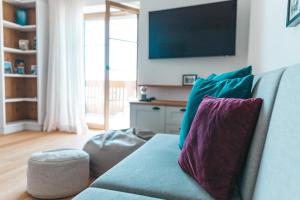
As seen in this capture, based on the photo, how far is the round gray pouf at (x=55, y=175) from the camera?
1661 millimetres

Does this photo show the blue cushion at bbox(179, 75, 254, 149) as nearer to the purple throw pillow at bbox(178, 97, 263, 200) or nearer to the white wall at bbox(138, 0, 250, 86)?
the purple throw pillow at bbox(178, 97, 263, 200)

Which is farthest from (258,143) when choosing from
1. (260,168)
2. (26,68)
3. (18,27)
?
(26,68)

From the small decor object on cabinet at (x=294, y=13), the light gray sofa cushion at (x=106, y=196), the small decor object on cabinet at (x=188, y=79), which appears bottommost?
the light gray sofa cushion at (x=106, y=196)

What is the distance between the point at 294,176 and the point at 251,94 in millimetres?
669

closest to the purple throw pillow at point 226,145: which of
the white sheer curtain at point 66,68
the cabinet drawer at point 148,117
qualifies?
the cabinet drawer at point 148,117

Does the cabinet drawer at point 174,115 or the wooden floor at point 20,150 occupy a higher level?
the cabinet drawer at point 174,115

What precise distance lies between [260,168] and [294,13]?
74 cm

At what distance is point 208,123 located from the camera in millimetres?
961

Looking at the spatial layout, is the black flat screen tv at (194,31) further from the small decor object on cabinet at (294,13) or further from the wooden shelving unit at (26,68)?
the wooden shelving unit at (26,68)

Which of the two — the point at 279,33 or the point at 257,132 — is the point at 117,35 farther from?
the point at 257,132

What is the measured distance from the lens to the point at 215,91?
1.30 m

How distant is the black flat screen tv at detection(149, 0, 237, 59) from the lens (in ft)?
9.34

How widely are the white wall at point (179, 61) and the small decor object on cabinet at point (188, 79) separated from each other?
6cm

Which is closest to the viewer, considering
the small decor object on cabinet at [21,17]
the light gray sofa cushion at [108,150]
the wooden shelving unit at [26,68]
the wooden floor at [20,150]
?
the wooden floor at [20,150]
